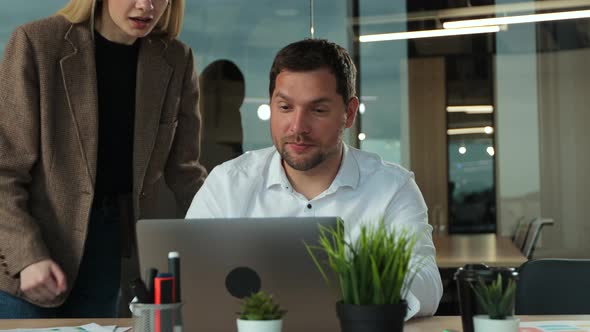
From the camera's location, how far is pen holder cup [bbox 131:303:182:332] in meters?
1.58

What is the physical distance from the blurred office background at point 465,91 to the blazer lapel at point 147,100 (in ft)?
7.59

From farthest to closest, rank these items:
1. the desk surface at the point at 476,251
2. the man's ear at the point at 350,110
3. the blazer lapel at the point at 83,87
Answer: the desk surface at the point at 476,251 → the blazer lapel at the point at 83,87 → the man's ear at the point at 350,110

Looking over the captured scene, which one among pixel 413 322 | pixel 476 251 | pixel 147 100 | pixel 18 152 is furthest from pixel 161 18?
pixel 476 251

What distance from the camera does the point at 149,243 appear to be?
179 centimetres

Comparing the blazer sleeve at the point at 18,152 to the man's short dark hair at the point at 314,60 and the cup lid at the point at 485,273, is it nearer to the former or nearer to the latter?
the man's short dark hair at the point at 314,60

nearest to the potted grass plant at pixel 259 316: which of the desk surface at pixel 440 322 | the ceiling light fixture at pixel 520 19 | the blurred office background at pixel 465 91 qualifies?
the desk surface at pixel 440 322

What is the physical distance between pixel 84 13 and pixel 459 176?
3392 mm

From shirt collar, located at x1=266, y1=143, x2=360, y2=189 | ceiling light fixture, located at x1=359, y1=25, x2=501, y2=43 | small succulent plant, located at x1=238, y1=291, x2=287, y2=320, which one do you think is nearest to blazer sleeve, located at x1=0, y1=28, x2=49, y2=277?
shirt collar, located at x1=266, y1=143, x2=360, y2=189

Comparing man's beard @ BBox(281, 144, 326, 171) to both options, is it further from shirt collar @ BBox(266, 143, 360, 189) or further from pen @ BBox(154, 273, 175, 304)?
pen @ BBox(154, 273, 175, 304)

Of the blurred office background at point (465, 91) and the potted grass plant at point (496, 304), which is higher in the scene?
the blurred office background at point (465, 91)

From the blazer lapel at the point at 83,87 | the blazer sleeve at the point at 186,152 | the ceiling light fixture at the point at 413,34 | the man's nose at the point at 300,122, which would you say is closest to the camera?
the man's nose at the point at 300,122

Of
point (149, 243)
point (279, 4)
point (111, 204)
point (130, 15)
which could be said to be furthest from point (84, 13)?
point (279, 4)

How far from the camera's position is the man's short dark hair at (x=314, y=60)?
255 centimetres

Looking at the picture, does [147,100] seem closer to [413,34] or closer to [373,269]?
[373,269]
